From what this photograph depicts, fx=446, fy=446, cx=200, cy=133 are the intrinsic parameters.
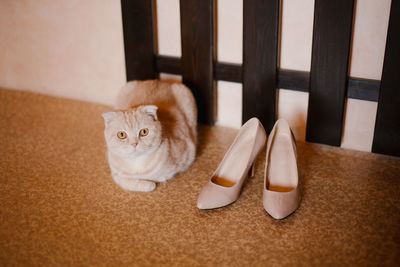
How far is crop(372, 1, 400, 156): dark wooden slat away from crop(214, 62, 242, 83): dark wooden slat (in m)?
0.63

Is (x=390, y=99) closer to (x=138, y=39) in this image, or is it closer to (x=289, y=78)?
(x=289, y=78)

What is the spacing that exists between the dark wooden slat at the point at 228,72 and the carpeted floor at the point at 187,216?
0.99ft

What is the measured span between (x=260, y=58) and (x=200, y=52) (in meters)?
0.31

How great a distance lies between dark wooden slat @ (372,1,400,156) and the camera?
166 cm

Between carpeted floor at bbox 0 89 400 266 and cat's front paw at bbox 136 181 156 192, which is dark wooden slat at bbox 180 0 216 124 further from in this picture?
cat's front paw at bbox 136 181 156 192

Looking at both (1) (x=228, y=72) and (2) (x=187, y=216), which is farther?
(1) (x=228, y=72)

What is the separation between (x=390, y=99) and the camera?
177cm

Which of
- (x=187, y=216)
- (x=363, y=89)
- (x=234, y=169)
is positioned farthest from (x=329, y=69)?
(x=187, y=216)

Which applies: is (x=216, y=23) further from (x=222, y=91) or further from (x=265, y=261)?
(x=265, y=261)

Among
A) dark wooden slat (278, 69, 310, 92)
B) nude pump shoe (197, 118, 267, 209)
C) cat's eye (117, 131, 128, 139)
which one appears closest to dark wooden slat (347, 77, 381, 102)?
dark wooden slat (278, 69, 310, 92)

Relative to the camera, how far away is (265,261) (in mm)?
1343

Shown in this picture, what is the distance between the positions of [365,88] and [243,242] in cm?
85

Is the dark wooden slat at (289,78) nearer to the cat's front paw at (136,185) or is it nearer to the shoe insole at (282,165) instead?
the shoe insole at (282,165)

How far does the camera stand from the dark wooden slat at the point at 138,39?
7.16ft
